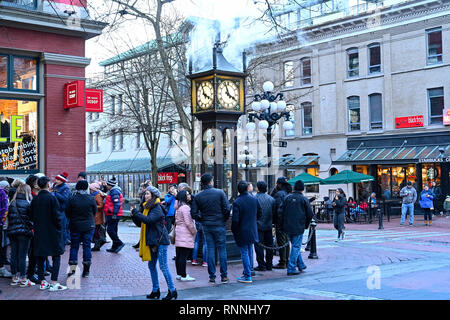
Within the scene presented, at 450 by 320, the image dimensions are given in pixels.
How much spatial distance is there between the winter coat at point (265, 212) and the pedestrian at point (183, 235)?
176cm

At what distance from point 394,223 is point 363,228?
266 cm

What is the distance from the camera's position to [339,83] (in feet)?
116

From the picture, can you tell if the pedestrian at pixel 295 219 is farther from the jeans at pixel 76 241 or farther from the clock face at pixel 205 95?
the jeans at pixel 76 241

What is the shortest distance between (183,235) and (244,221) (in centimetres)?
117

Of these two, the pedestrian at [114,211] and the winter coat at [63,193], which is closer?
the winter coat at [63,193]

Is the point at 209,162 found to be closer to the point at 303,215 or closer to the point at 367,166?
the point at 303,215

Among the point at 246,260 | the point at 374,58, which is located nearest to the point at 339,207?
the point at 246,260

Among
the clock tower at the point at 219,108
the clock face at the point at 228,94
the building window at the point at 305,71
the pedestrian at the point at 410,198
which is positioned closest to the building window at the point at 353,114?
the building window at the point at 305,71

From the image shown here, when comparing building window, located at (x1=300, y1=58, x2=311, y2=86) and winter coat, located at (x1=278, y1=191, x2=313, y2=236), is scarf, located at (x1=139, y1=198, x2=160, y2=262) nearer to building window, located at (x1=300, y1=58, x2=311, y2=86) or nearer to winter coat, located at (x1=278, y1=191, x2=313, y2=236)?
winter coat, located at (x1=278, y1=191, x2=313, y2=236)

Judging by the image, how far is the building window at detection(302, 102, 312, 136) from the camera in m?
37.7

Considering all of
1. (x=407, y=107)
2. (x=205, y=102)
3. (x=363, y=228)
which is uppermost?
(x=407, y=107)

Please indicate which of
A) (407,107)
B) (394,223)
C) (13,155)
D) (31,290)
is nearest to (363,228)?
(394,223)

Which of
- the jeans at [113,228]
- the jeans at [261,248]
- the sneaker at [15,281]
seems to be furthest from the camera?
the jeans at [113,228]

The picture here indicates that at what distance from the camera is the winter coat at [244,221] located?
996 cm
